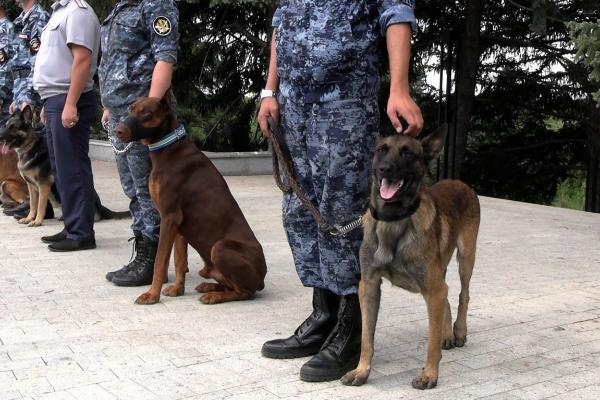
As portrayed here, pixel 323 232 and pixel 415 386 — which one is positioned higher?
pixel 323 232

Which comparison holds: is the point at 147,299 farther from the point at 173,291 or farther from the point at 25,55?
the point at 25,55

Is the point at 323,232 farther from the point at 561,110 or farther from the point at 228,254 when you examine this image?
the point at 561,110

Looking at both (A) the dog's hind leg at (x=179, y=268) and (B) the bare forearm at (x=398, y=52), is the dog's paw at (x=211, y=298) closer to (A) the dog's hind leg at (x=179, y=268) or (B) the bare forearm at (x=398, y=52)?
(A) the dog's hind leg at (x=179, y=268)

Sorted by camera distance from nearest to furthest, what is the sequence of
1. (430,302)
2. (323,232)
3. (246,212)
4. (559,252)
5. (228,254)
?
(430,302) → (323,232) → (228,254) → (559,252) → (246,212)

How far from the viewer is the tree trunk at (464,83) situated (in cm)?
1168

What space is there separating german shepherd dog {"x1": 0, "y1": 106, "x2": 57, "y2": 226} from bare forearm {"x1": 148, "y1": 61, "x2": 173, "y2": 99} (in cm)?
334

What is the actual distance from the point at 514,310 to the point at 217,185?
2057mm

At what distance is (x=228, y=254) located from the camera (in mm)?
4441

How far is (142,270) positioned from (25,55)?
3.99 meters

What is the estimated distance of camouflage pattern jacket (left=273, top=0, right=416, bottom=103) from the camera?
3.15 metres

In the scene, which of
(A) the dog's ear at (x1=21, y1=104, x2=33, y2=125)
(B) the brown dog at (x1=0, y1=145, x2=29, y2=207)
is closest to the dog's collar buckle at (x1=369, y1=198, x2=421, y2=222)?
(A) the dog's ear at (x1=21, y1=104, x2=33, y2=125)

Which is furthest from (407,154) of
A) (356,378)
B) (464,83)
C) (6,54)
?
(464,83)

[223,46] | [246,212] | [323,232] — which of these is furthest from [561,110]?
[323,232]

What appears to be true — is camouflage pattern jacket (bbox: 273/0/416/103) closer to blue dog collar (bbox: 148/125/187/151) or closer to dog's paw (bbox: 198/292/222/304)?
blue dog collar (bbox: 148/125/187/151)
